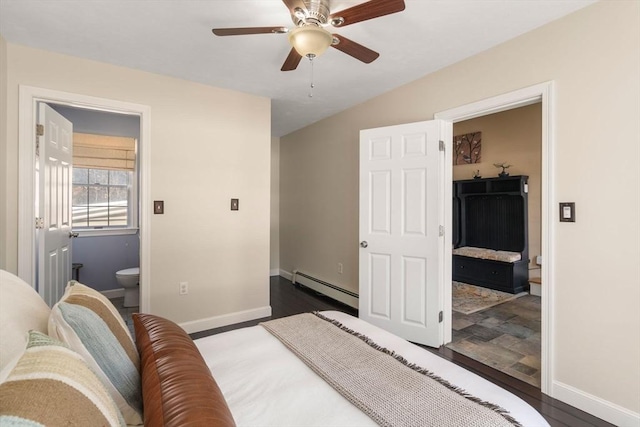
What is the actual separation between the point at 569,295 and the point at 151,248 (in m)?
3.35

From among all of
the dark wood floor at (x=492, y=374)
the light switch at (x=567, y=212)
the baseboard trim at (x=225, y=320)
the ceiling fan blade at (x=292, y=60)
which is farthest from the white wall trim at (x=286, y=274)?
the light switch at (x=567, y=212)

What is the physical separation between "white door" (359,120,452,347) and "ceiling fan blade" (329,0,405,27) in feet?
4.60

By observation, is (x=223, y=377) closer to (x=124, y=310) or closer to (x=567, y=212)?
(x=567, y=212)

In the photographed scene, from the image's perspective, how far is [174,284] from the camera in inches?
122

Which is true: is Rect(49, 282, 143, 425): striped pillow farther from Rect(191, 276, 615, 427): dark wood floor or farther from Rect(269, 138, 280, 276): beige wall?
Rect(269, 138, 280, 276): beige wall

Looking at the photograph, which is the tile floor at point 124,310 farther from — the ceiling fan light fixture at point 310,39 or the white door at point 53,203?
the ceiling fan light fixture at point 310,39

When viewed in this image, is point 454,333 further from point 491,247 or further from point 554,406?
point 491,247

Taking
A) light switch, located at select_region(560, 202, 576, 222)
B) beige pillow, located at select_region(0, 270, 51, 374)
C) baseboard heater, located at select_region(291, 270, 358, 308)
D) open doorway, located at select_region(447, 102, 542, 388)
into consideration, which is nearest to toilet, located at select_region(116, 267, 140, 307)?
baseboard heater, located at select_region(291, 270, 358, 308)

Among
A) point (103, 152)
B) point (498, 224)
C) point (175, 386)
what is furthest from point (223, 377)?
point (498, 224)

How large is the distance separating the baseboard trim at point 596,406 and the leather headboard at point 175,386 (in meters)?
2.28

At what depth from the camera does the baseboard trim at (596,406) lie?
178cm

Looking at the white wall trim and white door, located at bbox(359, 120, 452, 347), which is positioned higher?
white door, located at bbox(359, 120, 452, 347)

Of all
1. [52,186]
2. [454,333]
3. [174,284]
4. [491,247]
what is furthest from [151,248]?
[491,247]

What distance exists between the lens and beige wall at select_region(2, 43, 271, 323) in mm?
2805
